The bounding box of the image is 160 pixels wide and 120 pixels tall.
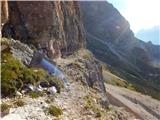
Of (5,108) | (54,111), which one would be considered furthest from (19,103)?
(54,111)

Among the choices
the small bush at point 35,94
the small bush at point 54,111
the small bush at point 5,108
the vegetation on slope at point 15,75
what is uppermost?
the vegetation on slope at point 15,75

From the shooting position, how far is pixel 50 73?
4019 cm

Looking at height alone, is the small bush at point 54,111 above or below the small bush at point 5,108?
below

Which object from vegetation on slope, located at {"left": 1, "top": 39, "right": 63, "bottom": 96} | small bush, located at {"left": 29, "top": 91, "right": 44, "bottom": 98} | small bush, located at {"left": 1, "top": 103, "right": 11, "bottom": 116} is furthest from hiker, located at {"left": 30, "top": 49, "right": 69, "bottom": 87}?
small bush, located at {"left": 1, "top": 103, "right": 11, "bottom": 116}

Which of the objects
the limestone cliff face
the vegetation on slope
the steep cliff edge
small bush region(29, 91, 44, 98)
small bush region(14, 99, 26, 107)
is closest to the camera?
small bush region(14, 99, 26, 107)

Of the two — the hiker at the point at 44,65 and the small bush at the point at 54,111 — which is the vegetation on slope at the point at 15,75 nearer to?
the small bush at the point at 54,111

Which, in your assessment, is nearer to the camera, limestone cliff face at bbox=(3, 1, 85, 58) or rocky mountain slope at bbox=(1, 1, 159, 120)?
rocky mountain slope at bbox=(1, 1, 159, 120)

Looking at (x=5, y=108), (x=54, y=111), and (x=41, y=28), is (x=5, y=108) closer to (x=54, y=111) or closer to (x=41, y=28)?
(x=54, y=111)

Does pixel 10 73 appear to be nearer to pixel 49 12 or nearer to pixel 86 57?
pixel 49 12

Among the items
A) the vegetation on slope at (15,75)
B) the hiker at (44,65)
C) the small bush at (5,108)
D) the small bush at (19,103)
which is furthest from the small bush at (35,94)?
the hiker at (44,65)

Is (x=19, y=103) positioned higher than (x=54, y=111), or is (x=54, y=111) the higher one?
(x=19, y=103)

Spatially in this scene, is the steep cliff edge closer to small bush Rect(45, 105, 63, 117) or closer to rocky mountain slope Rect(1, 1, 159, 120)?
rocky mountain slope Rect(1, 1, 159, 120)

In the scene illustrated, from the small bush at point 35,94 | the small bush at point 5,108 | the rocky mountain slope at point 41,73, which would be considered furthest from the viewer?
the small bush at point 35,94

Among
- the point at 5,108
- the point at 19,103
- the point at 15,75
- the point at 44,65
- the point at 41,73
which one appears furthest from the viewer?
the point at 44,65
